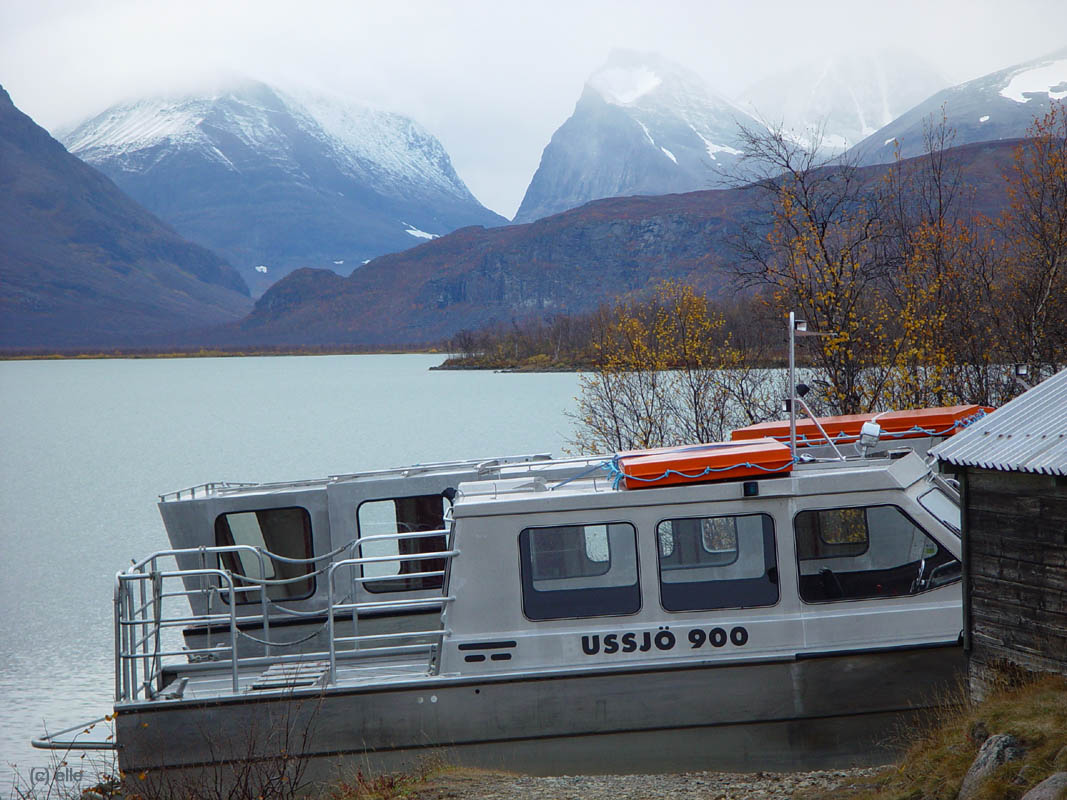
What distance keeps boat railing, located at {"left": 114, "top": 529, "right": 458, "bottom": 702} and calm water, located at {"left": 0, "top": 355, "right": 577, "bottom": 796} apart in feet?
12.4

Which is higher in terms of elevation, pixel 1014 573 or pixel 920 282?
pixel 920 282

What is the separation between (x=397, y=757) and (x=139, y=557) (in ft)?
64.9

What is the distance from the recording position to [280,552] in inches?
464

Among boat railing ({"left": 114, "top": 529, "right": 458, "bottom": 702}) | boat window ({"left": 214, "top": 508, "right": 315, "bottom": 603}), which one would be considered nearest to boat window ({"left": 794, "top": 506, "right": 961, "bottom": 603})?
boat railing ({"left": 114, "top": 529, "right": 458, "bottom": 702})

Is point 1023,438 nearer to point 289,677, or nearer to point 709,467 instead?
point 709,467

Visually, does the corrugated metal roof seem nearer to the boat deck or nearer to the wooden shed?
the wooden shed

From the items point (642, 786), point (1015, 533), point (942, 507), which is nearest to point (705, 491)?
point (942, 507)

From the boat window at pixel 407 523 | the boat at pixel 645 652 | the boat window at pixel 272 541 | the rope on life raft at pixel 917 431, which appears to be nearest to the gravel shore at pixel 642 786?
the boat at pixel 645 652

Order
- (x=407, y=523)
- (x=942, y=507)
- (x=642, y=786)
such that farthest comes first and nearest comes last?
(x=407, y=523), (x=942, y=507), (x=642, y=786)

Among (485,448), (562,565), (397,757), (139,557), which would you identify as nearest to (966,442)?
(562,565)

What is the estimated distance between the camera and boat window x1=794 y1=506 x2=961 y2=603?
29.9 feet

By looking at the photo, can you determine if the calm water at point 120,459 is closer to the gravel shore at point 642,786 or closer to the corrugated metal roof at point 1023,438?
the gravel shore at point 642,786

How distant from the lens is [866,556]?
9.32m

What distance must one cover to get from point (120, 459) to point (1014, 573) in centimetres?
5093
